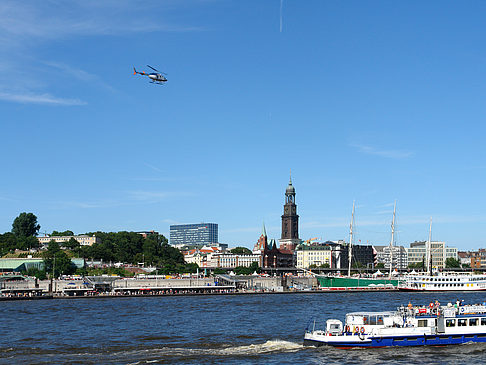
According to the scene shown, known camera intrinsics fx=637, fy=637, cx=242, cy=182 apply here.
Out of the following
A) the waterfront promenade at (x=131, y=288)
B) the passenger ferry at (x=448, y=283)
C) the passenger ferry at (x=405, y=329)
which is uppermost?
the passenger ferry at (x=405, y=329)

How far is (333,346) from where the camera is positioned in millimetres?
51562

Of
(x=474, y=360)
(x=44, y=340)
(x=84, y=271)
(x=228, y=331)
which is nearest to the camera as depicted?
(x=474, y=360)

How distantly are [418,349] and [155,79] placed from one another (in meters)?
65.8

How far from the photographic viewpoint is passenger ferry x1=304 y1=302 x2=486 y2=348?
51406 millimetres

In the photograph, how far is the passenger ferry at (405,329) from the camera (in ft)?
169

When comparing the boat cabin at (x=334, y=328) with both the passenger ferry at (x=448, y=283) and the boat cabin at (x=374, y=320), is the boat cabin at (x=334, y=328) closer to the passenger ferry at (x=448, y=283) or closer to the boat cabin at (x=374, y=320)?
the boat cabin at (x=374, y=320)

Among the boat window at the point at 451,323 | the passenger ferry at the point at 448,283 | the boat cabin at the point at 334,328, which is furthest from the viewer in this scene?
the passenger ferry at the point at 448,283

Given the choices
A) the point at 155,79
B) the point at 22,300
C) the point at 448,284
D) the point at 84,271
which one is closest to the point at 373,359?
the point at 155,79

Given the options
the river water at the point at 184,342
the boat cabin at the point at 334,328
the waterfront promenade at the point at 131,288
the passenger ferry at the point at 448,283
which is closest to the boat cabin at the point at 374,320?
the boat cabin at the point at 334,328

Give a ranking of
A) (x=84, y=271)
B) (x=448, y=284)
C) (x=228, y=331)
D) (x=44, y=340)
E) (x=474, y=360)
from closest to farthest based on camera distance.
Answer: 1. (x=474, y=360)
2. (x=44, y=340)
3. (x=228, y=331)
4. (x=448, y=284)
5. (x=84, y=271)

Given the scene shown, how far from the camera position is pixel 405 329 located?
51.8m

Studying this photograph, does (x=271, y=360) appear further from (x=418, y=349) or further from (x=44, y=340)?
(x=44, y=340)

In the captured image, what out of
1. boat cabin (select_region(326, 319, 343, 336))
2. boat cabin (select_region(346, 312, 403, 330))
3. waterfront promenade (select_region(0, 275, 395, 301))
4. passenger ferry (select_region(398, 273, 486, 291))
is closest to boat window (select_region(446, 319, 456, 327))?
boat cabin (select_region(346, 312, 403, 330))

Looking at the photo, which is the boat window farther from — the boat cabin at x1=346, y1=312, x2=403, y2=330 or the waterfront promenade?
the waterfront promenade
